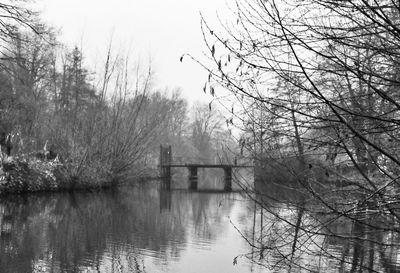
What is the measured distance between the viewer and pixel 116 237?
10648 millimetres

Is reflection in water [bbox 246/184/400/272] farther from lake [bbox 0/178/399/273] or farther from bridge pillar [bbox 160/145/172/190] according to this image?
bridge pillar [bbox 160/145/172/190]

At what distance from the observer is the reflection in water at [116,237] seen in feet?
26.8

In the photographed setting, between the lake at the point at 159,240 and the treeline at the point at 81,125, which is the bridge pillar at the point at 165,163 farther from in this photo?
the lake at the point at 159,240

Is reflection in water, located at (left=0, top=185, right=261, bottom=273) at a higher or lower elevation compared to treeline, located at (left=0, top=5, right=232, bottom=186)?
lower

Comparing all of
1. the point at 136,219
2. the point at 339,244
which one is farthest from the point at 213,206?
the point at 339,244

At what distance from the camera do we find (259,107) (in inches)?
129

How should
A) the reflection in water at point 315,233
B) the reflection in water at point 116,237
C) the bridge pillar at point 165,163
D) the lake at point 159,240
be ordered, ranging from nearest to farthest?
the reflection in water at point 315,233, the lake at point 159,240, the reflection in water at point 116,237, the bridge pillar at point 165,163

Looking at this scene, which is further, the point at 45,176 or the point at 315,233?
the point at 45,176

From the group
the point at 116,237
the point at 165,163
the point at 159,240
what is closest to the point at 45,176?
the point at 116,237

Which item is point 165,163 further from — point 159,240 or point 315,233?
point 315,233

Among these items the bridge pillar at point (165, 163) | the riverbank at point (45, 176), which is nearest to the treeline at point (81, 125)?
the riverbank at point (45, 176)

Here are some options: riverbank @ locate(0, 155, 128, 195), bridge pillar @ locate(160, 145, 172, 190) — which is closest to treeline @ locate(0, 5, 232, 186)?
riverbank @ locate(0, 155, 128, 195)

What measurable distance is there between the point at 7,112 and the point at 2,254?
1684 centimetres

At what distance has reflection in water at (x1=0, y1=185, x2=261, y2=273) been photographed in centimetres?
817
